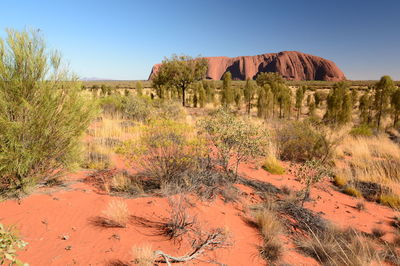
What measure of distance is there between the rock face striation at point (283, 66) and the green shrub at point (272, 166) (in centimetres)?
9333

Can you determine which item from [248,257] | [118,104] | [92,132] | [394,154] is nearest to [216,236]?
[248,257]

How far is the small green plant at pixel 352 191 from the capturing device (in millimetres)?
5780

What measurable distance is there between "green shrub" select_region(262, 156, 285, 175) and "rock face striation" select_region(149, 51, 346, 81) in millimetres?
93330

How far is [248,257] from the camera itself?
3.03m

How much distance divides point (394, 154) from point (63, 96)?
37.1ft

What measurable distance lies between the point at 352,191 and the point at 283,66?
386ft

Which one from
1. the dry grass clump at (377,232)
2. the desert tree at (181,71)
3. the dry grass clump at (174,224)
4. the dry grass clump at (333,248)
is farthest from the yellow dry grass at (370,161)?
the desert tree at (181,71)

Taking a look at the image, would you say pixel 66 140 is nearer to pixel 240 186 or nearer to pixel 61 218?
pixel 61 218

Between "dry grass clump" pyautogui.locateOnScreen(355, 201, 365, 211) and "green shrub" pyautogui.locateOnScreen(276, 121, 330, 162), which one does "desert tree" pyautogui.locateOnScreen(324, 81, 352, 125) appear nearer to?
"green shrub" pyautogui.locateOnScreen(276, 121, 330, 162)

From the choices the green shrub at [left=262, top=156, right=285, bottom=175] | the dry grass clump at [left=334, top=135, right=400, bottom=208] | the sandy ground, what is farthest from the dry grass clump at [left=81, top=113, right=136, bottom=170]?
the dry grass clump at [left=334, top=135, right=400, bottom=208]

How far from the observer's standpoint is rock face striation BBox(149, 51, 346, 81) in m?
105

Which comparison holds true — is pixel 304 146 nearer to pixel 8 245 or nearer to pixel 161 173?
pixel 161 173

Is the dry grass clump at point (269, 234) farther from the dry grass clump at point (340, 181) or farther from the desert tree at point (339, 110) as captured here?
the desert tree at point (339, 110)

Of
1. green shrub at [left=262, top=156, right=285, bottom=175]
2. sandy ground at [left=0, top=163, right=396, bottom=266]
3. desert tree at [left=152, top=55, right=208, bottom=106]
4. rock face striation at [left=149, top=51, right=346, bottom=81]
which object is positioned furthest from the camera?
rock face striation at [left=149, top=51, right=346, bottom=81]
